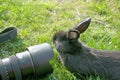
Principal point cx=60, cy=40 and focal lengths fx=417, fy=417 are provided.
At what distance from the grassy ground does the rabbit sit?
0.25 meters

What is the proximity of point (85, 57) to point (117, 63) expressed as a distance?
35 cm

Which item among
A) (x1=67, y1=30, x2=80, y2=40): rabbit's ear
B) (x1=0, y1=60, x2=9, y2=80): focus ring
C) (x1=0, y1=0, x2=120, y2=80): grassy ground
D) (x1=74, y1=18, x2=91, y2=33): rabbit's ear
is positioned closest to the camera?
(x1=0, y1=60, x2=9, y2=80): focus ring

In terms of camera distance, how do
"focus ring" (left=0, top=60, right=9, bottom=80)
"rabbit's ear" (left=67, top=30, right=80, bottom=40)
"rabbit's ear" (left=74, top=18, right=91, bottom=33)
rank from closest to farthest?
"focus ring" (left=0, top=60, right=9, bottom=80) → "rabbit's ear" (left=67, top=30, right=80, bottom=40) → "rabbit's ear" (left=74, top=18, right=91, bottom=33)

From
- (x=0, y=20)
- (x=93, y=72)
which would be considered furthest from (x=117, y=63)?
(x=0, y=20)

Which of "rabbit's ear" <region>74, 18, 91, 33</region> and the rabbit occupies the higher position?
"rabbit's ear" <region>74, 18, 91, 33</region>

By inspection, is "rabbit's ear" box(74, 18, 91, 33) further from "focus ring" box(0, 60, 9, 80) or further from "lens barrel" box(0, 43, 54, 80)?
"focus ring" box(0, 60, 9, 80)

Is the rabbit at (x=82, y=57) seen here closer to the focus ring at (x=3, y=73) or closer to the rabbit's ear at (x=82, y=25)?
the rabbit's ear at (x=82, y=25)

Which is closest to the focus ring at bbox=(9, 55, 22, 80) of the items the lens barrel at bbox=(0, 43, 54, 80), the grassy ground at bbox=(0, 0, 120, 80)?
the lens barrel at bbox=(0, 43, 54, 80)

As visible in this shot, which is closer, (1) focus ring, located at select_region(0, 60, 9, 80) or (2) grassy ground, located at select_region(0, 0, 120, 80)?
(1) focus ring, located at select_region(0, 60, 9, 80)

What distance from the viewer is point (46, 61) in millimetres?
4363

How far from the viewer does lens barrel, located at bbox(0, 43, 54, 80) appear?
14.2ft

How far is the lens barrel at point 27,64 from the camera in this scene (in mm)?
4320

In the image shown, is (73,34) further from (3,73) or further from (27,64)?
(3,73)

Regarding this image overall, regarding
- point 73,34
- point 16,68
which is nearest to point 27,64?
point 16,68
